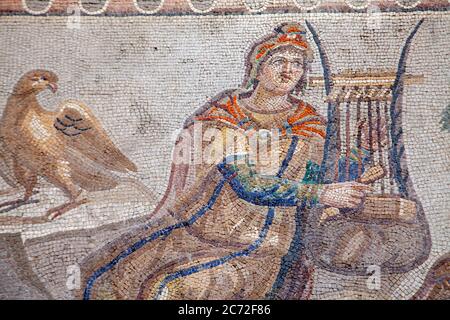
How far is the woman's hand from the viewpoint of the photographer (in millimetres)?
6438

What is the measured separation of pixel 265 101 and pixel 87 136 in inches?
76.1

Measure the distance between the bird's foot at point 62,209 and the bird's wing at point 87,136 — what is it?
476 millimetres

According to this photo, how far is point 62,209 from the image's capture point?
639cm

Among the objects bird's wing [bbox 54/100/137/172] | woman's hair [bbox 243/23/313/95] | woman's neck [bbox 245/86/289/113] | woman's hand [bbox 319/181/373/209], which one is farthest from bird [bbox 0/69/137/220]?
woman's hand [bbox 319/181/373/209]

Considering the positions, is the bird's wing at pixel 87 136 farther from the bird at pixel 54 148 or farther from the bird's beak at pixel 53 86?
the bird's beak at pixel 53 86

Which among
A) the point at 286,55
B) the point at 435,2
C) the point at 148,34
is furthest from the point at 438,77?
the point at 148,34

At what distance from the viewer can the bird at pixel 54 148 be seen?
6477mm

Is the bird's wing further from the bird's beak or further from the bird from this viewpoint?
the bird's beak

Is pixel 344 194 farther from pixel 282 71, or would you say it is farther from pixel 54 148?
pixel 54 148

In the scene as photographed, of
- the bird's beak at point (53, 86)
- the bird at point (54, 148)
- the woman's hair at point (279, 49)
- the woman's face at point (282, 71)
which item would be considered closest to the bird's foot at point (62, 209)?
the bird at point (54, 148)

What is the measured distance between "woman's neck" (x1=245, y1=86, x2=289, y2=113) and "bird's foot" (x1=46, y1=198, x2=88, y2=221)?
2.04 m

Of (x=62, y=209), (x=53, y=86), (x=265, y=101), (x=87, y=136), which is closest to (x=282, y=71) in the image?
(x=265, y=101)
